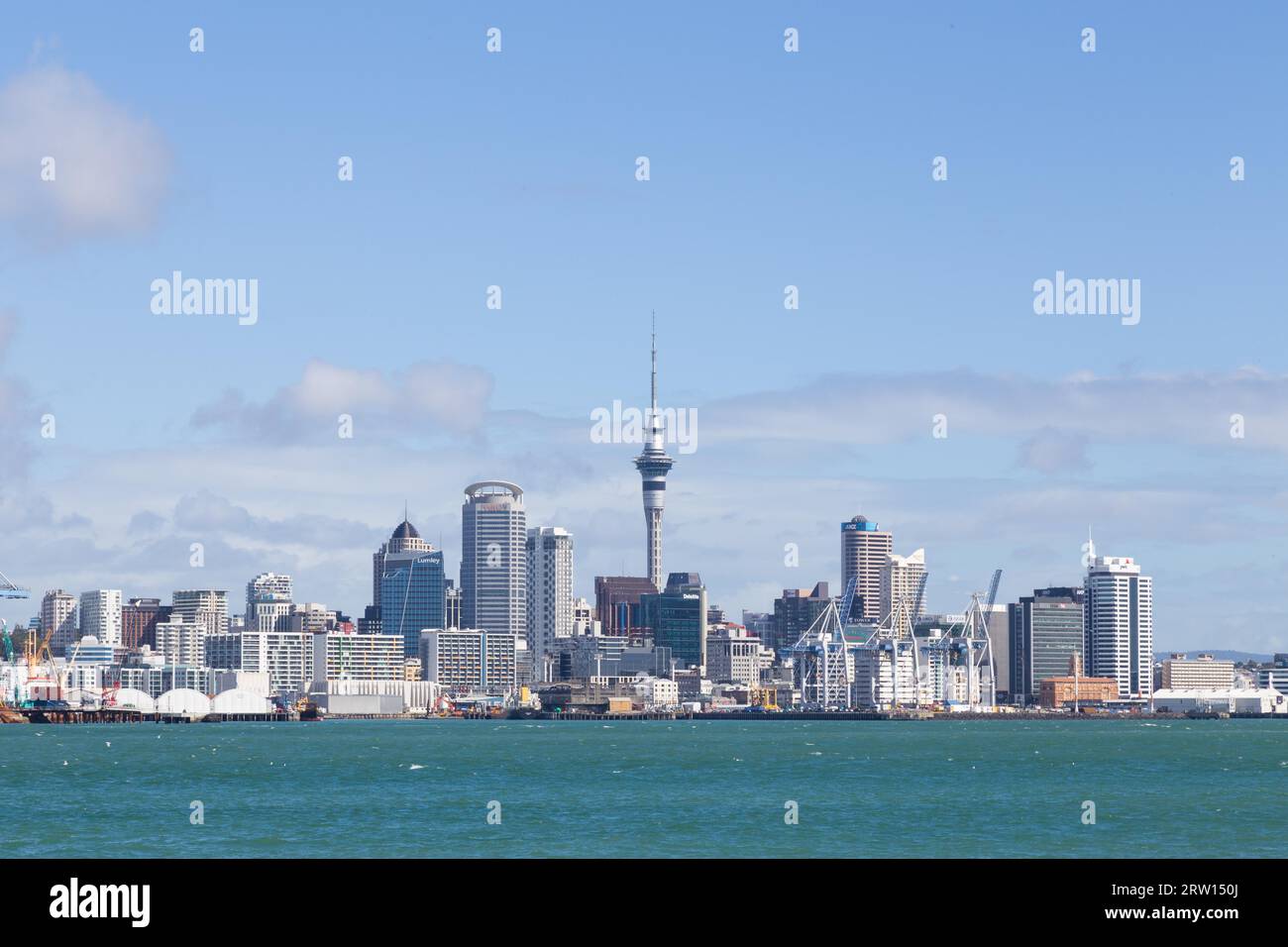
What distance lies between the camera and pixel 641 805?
294 ft

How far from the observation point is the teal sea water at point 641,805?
6881 cm

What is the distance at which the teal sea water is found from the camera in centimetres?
6881

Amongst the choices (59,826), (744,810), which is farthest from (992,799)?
(59,826)

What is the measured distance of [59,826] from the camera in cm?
7725

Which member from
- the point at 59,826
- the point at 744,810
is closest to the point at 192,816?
the point at 59,826
